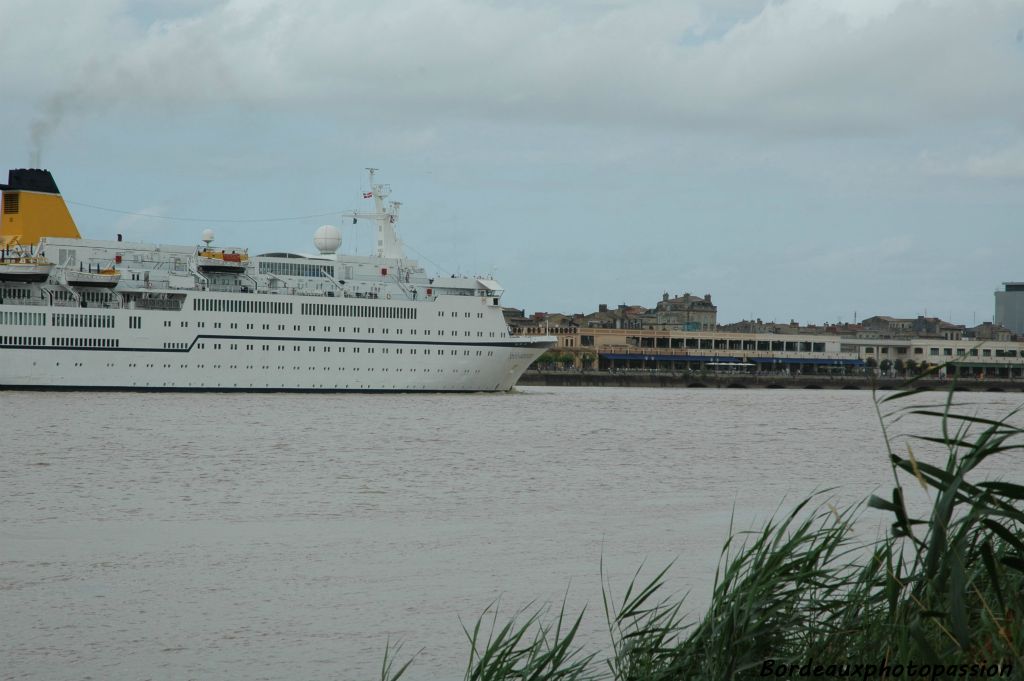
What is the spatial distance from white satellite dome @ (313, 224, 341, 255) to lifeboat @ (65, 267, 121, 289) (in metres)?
8.69

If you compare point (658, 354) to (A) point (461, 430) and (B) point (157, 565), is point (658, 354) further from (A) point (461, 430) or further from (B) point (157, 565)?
(B) point (157, 565)

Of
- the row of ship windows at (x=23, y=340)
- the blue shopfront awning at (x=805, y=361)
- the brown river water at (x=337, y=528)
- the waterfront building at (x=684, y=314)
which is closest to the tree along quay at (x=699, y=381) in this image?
the blue shopfront awning at (x=805, y=361)

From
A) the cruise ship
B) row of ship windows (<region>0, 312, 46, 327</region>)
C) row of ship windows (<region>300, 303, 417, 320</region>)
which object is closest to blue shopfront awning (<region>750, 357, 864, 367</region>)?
the cruise ship

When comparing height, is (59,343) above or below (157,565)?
above

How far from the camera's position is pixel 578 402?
44.5 m

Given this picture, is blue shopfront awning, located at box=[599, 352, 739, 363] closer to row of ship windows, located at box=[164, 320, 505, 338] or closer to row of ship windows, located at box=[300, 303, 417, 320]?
row of ship windows, located at box=[164, 320, 505, 338]

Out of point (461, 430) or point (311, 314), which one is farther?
point (311, 314)

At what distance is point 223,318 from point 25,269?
6.63 meters

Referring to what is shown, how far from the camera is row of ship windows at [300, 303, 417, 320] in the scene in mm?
43281

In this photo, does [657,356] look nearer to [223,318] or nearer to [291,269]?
[291,269]

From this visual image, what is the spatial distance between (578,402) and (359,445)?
22.2m

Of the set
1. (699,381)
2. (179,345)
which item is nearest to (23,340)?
(179,345)

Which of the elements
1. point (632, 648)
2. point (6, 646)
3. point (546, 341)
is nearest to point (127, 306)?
point (546, 341)

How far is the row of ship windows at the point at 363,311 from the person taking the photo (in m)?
43.3
